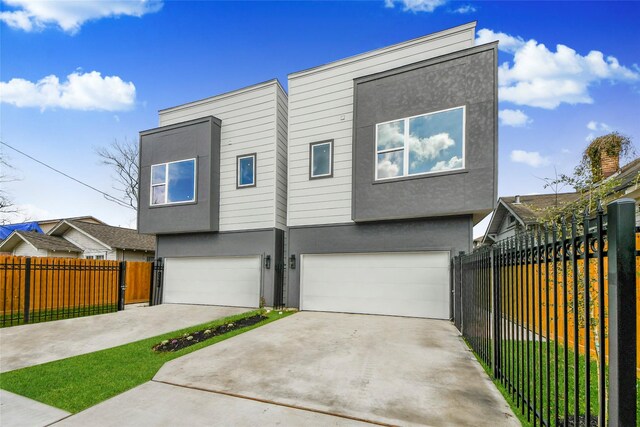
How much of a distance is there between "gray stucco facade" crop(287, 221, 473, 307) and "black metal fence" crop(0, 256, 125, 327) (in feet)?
20.8

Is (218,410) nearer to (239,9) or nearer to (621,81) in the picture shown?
(239,9)

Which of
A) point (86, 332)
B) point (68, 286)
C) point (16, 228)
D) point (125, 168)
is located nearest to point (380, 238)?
point (86, 332)

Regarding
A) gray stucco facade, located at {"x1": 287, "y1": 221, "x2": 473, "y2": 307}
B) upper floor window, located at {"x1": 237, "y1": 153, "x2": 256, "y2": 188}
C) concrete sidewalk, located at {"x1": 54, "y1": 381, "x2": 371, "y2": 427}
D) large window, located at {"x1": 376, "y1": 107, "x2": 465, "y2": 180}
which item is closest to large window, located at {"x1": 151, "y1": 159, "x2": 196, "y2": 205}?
upper floor window, located at {"x1": 237, "y1": 153, "x2": 256, "y2": 188}

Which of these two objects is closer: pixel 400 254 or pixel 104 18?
pixel 400 254

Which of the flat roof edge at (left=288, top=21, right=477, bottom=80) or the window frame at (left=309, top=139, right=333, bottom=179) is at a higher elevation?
the flat roof edge at (left=288, top=21, right=477, bottom=80)

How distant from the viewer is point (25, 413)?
3252mm

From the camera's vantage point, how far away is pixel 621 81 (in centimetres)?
978

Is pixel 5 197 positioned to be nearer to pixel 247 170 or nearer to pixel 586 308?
pixel 247 170

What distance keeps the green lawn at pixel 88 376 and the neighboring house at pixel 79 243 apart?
15119 millimetres

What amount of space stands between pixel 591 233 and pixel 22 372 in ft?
22.7

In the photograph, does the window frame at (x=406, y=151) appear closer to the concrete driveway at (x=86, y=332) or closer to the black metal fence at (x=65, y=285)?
the concrete driveway at (x=86, y=332)

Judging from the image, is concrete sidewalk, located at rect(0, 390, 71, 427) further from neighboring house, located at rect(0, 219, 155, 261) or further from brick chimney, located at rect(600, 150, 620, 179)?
neighboring house, located at rect(0, 219, 155, 261)

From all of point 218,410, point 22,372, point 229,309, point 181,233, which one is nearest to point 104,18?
point 181,233

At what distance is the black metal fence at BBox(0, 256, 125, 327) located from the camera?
9.73 m
